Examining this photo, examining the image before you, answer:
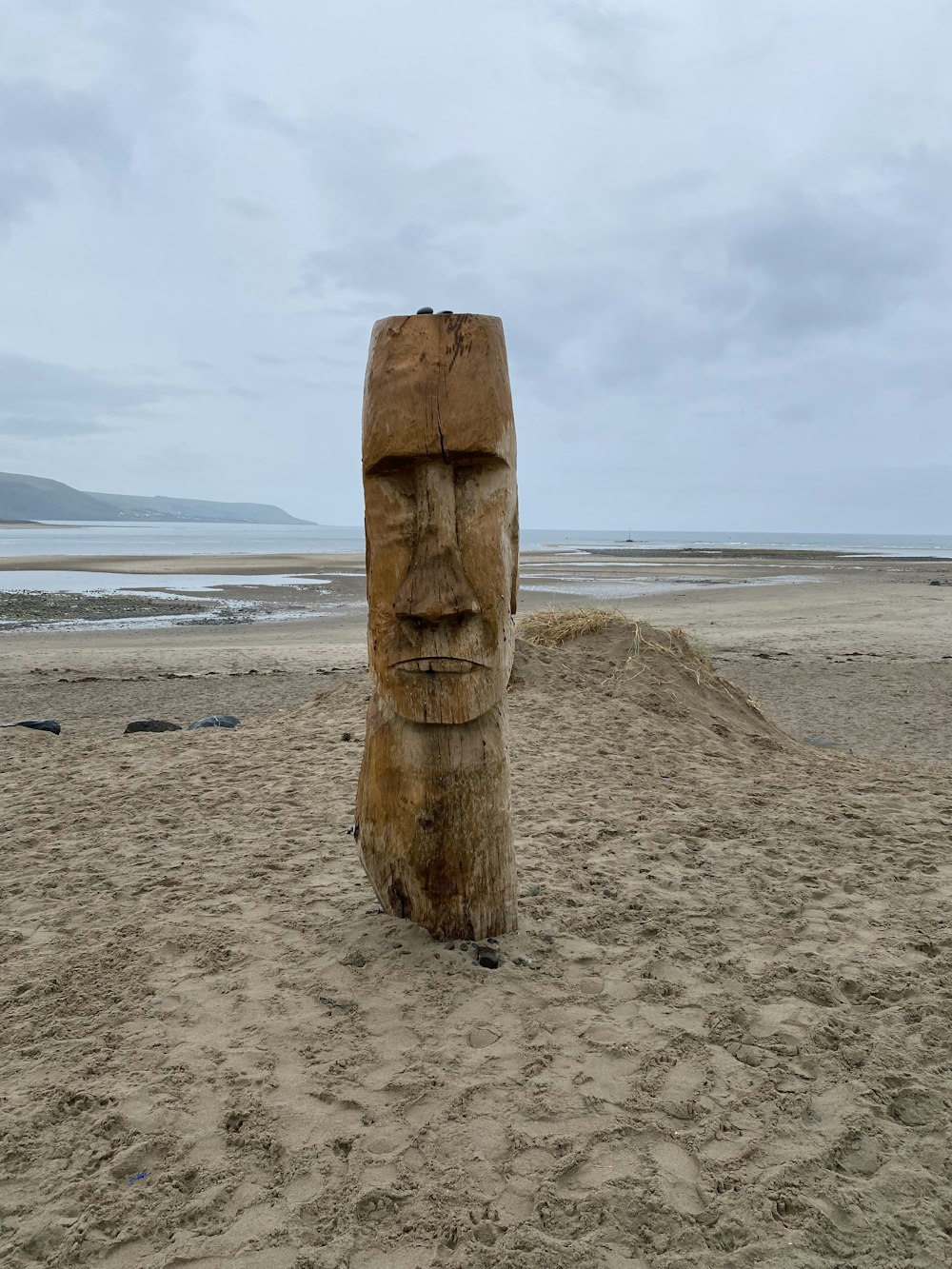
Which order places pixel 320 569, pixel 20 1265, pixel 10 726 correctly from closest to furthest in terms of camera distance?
1. pixel 20 1265
2. pixel 10 726
3. pixel 320 569

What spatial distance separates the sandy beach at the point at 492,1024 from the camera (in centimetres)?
252

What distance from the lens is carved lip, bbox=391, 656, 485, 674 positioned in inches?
145

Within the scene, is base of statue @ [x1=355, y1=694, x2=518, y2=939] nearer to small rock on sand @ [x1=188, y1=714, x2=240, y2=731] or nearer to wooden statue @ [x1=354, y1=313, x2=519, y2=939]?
wooden statue @ [x1=354, y1=313, x2=519, y2=939]

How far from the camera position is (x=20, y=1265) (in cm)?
235

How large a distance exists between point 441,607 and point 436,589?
95mm

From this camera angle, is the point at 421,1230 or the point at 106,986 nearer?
the point at 421,1230

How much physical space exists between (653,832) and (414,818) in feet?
7.58

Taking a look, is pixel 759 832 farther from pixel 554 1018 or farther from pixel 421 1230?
pixel 421 1230

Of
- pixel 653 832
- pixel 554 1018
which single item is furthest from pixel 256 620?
pixel 554 1018

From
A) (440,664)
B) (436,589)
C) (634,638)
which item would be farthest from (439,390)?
(634,638)

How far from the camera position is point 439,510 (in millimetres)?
3752

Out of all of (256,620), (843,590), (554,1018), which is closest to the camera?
(554,1018)

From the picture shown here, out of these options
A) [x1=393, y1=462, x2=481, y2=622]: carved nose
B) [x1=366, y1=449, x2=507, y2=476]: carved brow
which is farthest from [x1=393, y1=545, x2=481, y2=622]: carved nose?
[x1=366, y1=449, x2=507, y2=476]: carved brow

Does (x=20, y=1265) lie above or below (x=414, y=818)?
below
